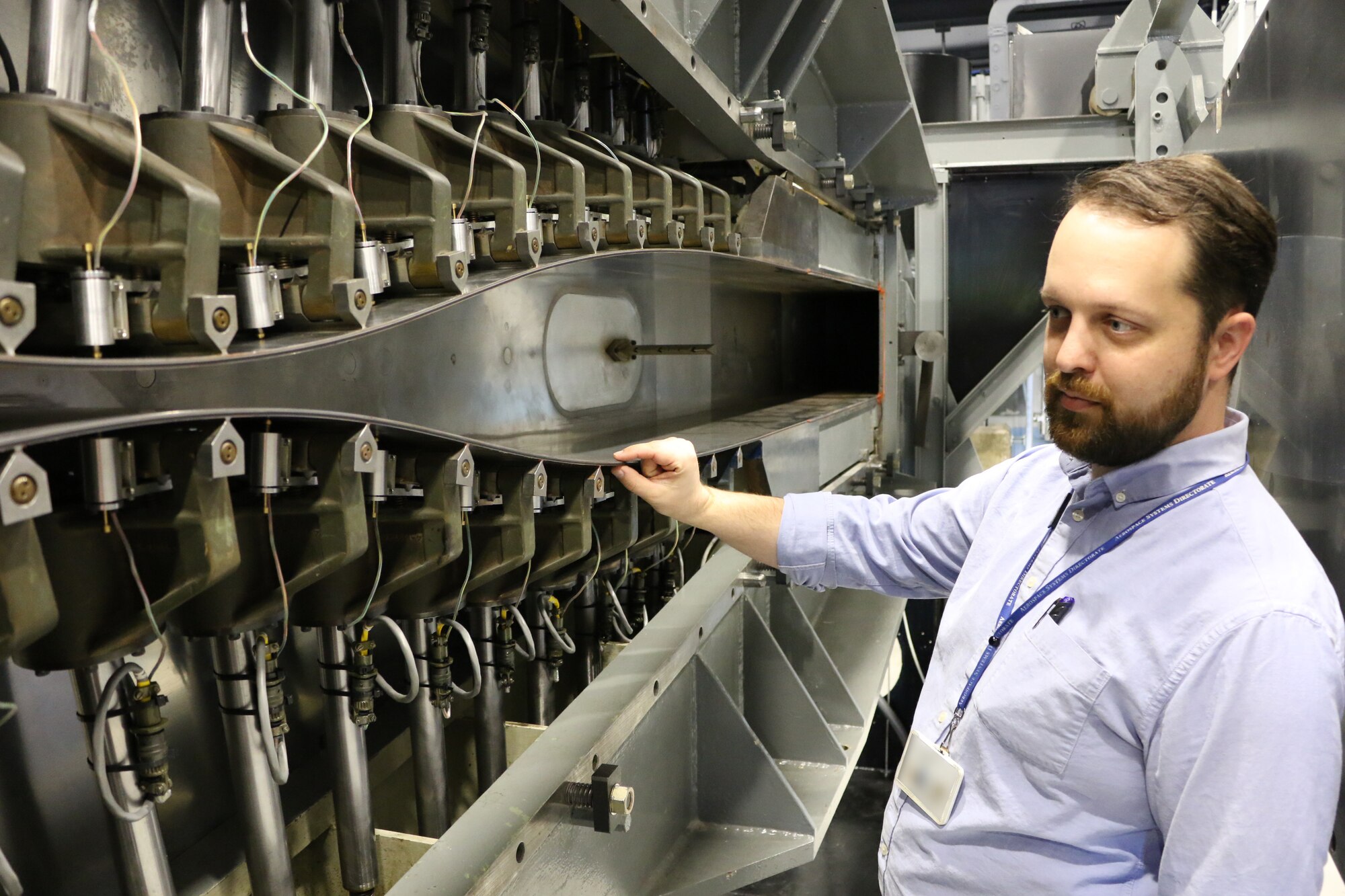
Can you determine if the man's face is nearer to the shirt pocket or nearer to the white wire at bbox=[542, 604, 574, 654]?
the shirt pocket

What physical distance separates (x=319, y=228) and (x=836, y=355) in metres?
2.44

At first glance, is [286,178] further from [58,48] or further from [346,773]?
[346,773]

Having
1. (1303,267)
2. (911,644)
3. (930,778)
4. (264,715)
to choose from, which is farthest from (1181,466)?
(911,644)

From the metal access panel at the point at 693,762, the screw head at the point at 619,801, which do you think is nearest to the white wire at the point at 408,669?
the metal access panel at the point at 693,762

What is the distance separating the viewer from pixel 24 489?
54 cm

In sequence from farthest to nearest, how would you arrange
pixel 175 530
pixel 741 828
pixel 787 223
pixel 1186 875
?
pixel 787 223 → pixel 741 828 → pixel 1186 875 → pixel 175 530

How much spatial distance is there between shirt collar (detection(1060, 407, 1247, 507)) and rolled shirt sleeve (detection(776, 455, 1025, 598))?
360 millimetres

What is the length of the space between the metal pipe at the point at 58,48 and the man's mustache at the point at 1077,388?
2.77ft

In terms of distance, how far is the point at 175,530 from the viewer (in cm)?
70

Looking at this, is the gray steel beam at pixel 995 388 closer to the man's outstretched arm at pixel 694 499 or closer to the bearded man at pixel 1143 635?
the man's outstretched arm at pixel 694 499

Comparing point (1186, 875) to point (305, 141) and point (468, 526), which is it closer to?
point (468, 526)

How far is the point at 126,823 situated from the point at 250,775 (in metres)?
0.14

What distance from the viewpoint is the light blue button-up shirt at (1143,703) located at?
773 mm

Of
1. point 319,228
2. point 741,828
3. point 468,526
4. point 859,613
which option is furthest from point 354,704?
point 859,613
